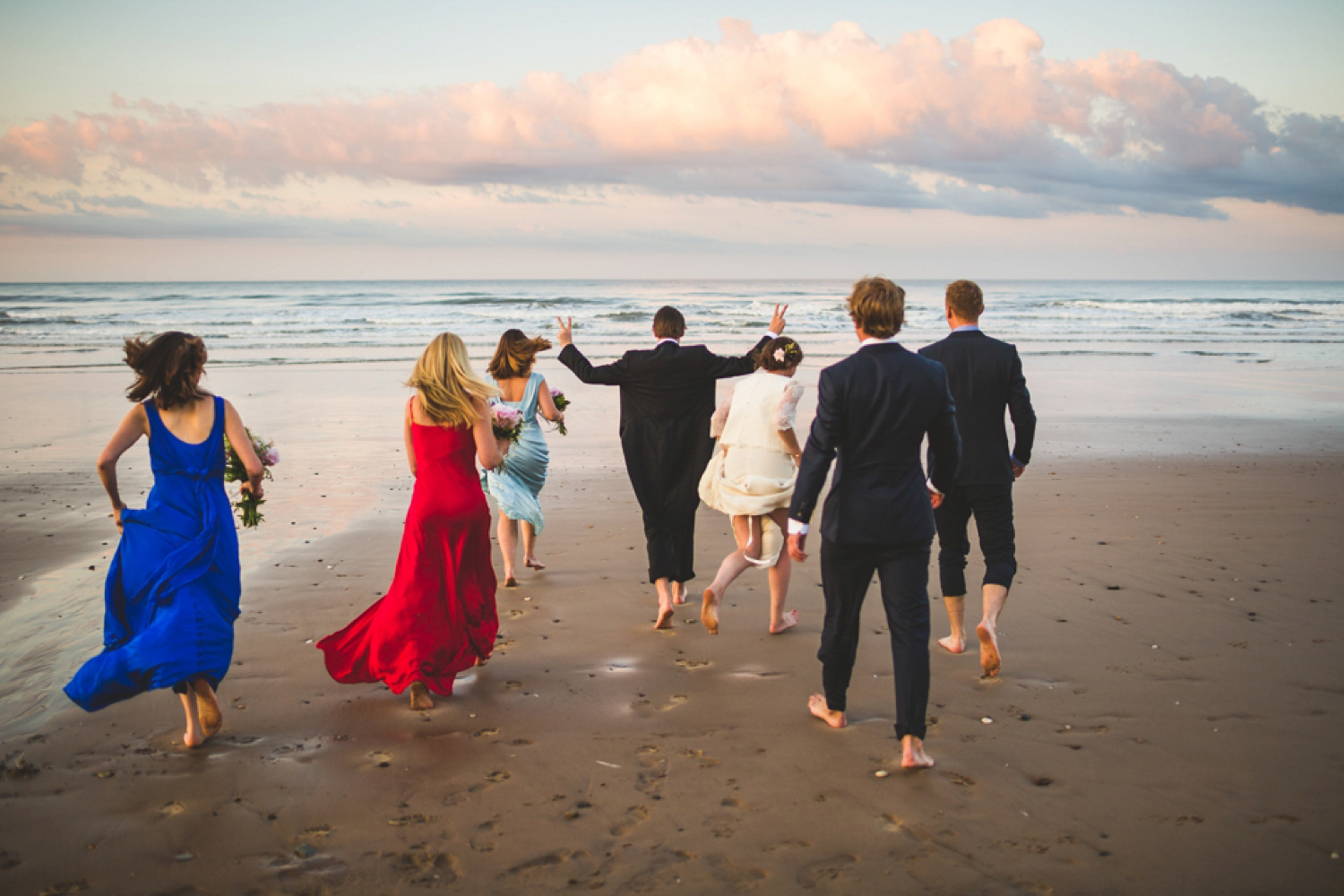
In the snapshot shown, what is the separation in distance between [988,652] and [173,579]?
3.74 m

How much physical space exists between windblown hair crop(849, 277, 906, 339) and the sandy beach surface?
1.74 metres

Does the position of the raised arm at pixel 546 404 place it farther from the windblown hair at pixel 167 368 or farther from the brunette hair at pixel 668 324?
the windblown hair at pixel 167 368

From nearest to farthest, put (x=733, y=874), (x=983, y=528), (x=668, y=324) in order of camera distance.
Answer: (x=733, y=874), (x=983, y=528), (x=668, y=324)

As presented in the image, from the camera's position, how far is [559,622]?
541 centimetres

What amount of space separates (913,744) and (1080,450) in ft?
26.3

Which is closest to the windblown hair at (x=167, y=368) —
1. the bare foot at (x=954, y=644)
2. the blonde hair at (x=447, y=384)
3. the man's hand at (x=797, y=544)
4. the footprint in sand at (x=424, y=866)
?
the blonde hair at (x=447, y=384)

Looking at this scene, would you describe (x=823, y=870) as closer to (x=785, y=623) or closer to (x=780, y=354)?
(x=785, y=623)

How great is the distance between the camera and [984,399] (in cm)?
440

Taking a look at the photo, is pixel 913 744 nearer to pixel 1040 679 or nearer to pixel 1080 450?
pixel 1040 679

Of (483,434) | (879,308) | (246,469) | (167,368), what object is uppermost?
(879,308)

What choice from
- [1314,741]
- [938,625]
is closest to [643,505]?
[938,625]

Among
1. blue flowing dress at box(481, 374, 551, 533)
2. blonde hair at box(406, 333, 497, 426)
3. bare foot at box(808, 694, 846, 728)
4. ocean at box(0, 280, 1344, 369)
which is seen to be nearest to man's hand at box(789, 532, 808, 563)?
bare foot at box(808, 694, 846, 728)

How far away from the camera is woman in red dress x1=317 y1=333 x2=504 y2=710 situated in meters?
4.19

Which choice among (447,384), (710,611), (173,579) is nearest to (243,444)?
(173,579)
